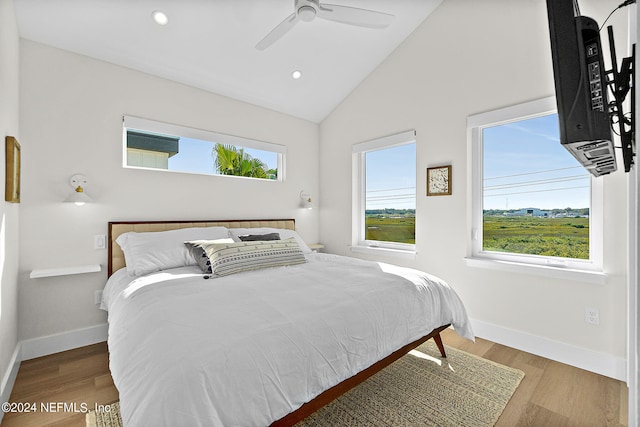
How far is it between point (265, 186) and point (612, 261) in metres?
3.35

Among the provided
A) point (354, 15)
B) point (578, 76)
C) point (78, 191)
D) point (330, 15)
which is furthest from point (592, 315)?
point (78, 191)

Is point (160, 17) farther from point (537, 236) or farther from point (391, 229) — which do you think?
point (537, 236)

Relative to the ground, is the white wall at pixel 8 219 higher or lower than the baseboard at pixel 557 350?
higher

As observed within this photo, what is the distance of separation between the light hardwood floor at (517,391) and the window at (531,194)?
33.0 inches

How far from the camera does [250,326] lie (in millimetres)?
1351

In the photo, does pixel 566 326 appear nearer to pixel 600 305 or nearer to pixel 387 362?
pixel 600 305

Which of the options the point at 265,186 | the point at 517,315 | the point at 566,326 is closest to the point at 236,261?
the point at 265,186

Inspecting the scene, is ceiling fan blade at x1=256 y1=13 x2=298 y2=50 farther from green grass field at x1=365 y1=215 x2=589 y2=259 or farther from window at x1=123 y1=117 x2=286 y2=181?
green grass field at x1=365 y1=215 x2=589 y2=259

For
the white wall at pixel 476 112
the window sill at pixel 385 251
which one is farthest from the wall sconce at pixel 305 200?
the white wall at pixel 476 112

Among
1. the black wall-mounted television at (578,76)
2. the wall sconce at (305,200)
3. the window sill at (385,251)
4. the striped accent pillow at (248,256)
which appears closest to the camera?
the black wall-mounted television at (578,76)

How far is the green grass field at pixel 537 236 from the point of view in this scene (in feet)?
8.14

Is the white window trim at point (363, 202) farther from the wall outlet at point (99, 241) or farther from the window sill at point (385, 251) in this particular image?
the wall outlet at point (99, 241)

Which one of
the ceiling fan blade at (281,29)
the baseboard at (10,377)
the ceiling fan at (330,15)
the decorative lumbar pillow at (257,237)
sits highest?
the ceiling fan at (330,15)

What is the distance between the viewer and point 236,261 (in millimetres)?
2346
